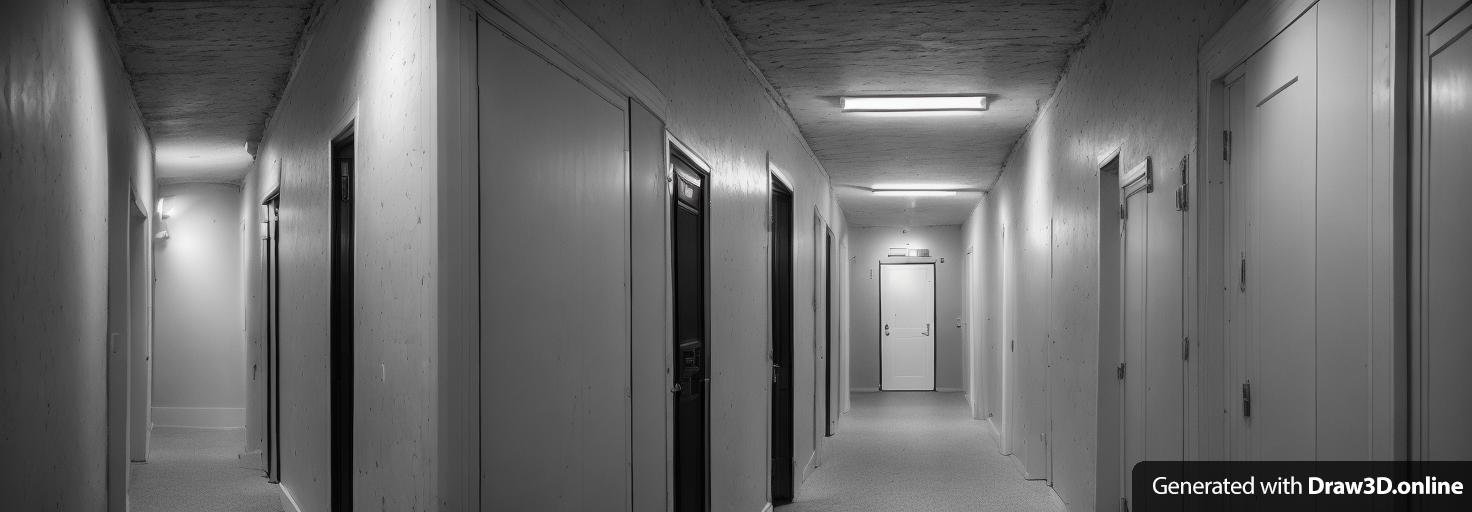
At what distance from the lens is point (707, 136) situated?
4.37m

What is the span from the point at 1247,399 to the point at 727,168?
8.59 ft

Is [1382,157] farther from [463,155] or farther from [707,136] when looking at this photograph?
[707,136]

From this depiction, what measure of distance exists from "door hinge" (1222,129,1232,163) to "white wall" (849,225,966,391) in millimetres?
12130

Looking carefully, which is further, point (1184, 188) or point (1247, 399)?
point (1184, 188)

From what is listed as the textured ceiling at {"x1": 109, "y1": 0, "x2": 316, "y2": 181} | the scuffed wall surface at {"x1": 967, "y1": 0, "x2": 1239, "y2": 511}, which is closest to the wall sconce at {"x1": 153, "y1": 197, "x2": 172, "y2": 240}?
the textured ceiling at {"x1": 109, "y1": 0, "x2": 316, "y2": 181}

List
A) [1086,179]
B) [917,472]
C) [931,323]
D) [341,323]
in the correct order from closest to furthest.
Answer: [341,323]
[1086,179]
[917,472]
[931,323]

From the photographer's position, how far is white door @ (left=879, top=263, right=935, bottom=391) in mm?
14945

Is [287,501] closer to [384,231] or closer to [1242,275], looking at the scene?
[384,231]

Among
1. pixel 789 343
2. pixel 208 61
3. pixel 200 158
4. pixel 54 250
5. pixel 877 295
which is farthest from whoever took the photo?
pixel 877 295

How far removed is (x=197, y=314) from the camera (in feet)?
33.3

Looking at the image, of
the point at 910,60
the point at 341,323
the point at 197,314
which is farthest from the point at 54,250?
the point at 197,314

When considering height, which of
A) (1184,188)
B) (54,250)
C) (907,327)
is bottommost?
(907,327)

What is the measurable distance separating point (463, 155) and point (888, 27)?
112 inches

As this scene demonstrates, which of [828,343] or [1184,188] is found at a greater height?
[1184,188]
